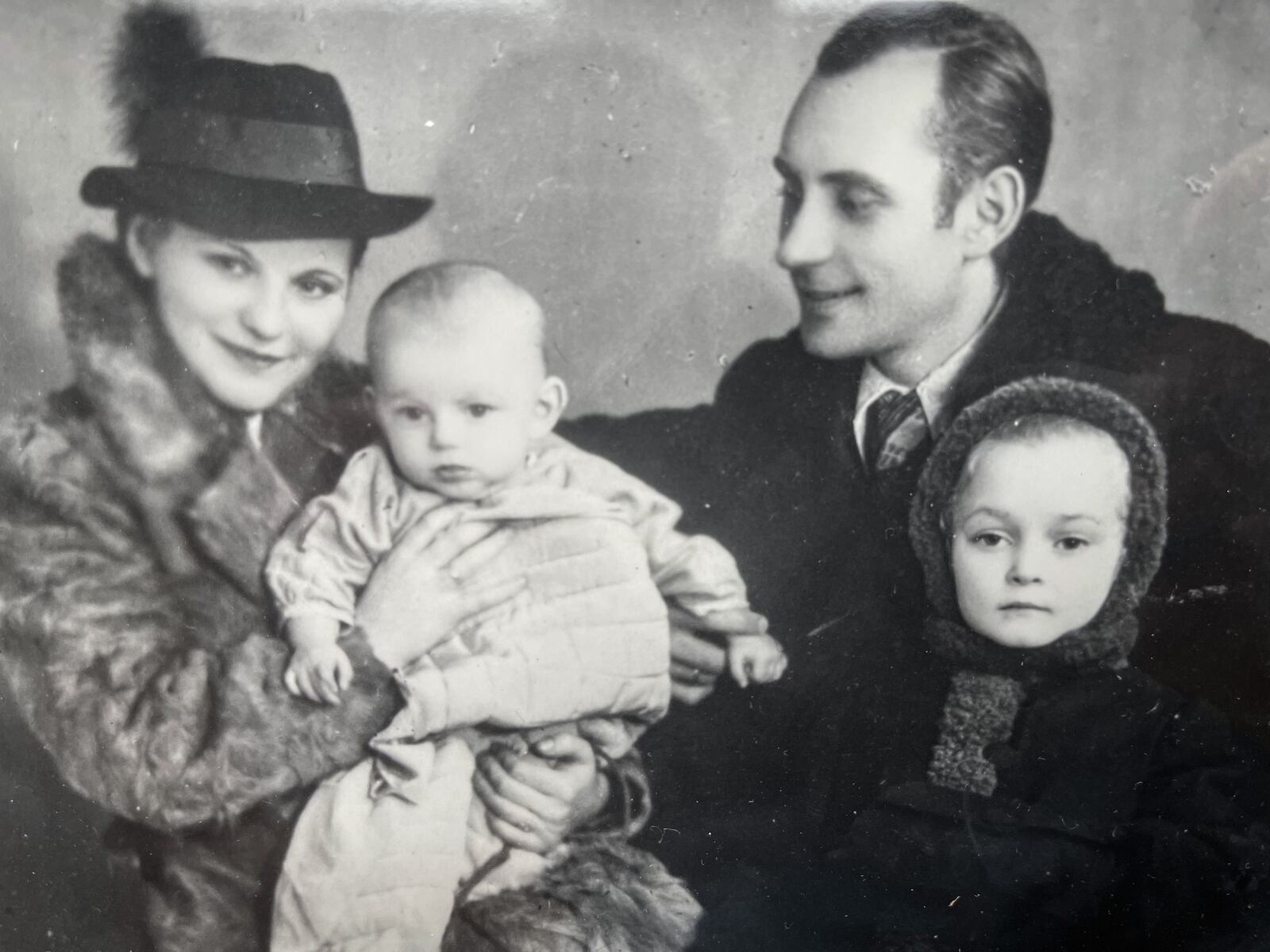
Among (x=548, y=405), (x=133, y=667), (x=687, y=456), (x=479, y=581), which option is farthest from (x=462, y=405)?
(x=133, y=667)

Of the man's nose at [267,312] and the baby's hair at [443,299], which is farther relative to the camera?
the man's nose at [267,312]

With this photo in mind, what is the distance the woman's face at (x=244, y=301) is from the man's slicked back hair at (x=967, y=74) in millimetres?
1091

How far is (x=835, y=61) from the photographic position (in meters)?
2.69

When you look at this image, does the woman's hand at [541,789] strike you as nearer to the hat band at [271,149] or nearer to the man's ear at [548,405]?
the man's ear at [548,405]

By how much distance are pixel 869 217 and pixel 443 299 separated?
0.85 metres

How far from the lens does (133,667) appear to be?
2951 millimetres

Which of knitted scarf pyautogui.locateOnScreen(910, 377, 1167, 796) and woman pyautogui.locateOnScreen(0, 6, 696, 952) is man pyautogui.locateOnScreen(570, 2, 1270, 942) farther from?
woman pyautogui.locateOnScreen(0, 6, 696, 952)

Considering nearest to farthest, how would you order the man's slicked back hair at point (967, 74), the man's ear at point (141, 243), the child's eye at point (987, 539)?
the man's slicked back hair at point (967, 74)
the child's eye at point (987, 539)
the man's ear at point (141, 243)

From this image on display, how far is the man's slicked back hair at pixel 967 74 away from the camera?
2664 millimetres

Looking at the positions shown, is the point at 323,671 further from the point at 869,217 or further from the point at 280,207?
the point at 869,217

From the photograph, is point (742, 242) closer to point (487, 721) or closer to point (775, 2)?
point (775, 2)

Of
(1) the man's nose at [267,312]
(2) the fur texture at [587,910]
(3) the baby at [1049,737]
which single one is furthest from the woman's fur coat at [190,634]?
(3) the baby at [1049,737]

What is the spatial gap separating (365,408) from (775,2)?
3.73 feet

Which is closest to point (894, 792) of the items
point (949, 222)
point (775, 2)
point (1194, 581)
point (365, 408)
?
point (1194, 581)
